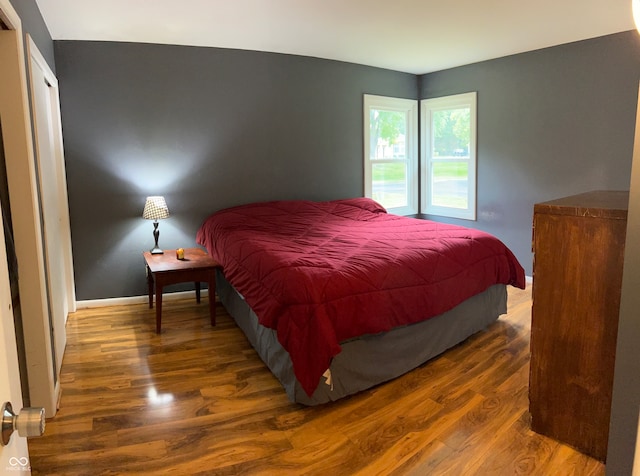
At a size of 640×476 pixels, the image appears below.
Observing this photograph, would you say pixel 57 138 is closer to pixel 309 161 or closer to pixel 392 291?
pixel 309 161

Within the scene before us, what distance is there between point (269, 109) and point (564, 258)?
3264 mm

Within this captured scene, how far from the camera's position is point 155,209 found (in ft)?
12.4

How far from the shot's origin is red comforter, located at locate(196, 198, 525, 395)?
2262 millimetres

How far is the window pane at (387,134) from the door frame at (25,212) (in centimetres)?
376

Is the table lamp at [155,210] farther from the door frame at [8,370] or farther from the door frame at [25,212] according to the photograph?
the door frame at [8,370]

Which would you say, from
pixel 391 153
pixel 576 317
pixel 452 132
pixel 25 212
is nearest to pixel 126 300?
pixel 25 212

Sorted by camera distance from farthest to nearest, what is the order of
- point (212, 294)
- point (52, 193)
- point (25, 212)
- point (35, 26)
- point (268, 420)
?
point (212, 294) → point (52, 193) → point (35, 26) → point (268, 420) → point (25, 212)

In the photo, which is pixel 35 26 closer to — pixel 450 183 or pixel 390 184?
pixel 390 184

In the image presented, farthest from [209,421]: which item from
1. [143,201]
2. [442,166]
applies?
[442,166]

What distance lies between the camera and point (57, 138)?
3.58 meters

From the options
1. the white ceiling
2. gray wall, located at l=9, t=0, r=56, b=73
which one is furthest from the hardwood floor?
the white ceiling

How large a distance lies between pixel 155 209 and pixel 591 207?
3150 mm

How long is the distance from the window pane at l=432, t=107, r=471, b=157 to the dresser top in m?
A: 3.08

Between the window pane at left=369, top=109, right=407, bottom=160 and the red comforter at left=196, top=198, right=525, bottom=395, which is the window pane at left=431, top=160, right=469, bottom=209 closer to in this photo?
the window pane at left=369, top=109, right=407, bottom=160
